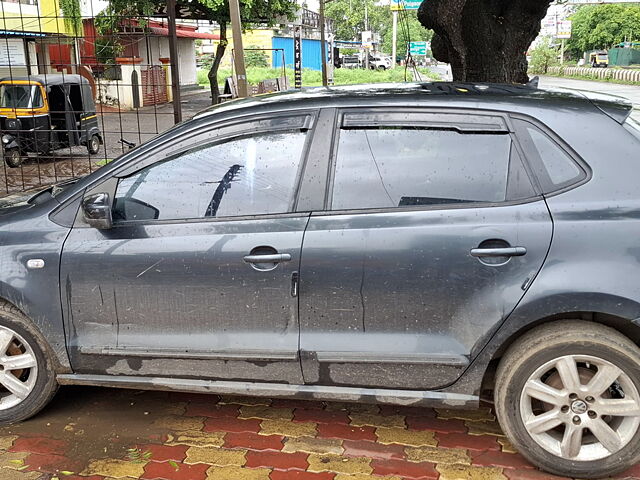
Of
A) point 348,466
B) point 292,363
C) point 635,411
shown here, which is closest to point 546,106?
point 635,411

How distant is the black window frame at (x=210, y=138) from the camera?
3107 millimetres

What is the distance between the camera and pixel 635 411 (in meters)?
2.77

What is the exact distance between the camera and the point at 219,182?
3.16 m

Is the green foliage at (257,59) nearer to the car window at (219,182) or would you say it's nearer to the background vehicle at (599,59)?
the background vehicle at (599,59)

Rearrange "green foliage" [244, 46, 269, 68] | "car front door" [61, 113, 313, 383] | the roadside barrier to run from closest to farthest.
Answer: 1. "car front door" [61, 113, 313, 383]
2. the roadside barrier
3. "green foliage" [244, 46, 269, 68]

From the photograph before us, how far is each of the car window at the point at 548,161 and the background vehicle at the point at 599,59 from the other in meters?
73.6

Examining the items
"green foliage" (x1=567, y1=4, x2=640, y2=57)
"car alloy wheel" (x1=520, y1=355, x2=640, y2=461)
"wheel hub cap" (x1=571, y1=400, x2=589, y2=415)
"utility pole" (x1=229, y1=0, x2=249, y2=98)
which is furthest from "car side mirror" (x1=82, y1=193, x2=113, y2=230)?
"green foliage" (x1=567, y1=4, x2=640, y2=57)

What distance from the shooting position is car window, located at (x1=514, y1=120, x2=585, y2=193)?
2832 millimetres

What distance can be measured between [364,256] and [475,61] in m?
5.13

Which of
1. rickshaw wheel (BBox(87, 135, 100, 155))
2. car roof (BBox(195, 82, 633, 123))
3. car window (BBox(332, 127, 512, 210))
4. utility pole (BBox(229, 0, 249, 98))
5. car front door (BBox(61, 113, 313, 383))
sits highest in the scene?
utility pole (BBox(229, 0, 249, 98))

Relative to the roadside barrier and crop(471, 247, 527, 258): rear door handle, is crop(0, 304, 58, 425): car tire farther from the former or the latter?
the roadside barrier

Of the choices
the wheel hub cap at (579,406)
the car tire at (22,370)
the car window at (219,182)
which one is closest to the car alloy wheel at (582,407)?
the wheel hub cap at (579,406)

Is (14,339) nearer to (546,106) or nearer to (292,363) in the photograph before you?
(292,363)

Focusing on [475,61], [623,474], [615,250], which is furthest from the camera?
[475,61]
